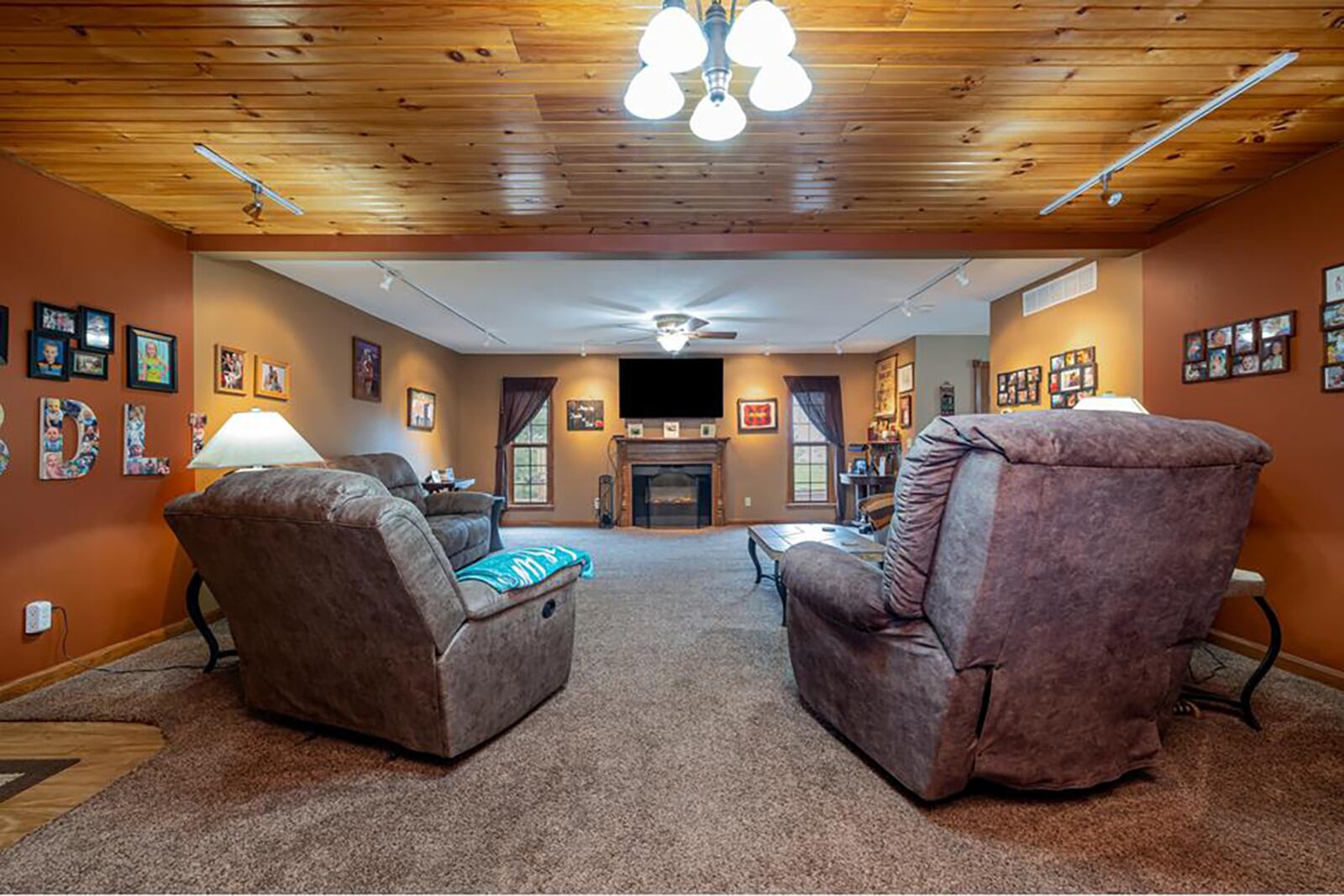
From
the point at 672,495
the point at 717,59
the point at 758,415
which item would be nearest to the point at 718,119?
the point at 717,59

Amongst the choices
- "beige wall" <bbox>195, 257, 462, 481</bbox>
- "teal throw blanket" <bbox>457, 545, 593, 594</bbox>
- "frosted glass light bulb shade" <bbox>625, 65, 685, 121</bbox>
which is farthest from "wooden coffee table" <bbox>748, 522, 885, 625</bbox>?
"beige wall" <bbox>195, 257, 462, 481</bbox>

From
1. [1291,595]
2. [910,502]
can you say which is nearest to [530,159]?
[910,502]

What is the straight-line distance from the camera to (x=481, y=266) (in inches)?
161

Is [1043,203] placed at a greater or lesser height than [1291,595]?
greater

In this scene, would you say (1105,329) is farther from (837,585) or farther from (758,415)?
(758,415)

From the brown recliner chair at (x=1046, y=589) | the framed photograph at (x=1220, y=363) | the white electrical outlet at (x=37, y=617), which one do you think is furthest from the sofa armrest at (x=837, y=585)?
the white electrical outlet at (x=37, y=617)

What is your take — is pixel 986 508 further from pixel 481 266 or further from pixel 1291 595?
pixel 481 266

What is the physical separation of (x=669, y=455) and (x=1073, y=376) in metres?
4.84

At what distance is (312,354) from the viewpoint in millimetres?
4605

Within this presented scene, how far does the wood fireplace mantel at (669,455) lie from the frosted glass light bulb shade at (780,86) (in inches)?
243

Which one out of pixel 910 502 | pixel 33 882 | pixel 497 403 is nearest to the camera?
pixel 33 882

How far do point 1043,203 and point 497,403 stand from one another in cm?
678

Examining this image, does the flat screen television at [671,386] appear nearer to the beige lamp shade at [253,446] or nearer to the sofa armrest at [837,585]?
the beige lamp shade at [253,446]

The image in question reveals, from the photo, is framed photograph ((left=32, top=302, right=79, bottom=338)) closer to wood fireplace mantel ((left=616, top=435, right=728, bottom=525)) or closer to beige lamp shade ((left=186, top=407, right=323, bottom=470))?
beige lamp shade ((left=186, top=407, right=323, bottom=470))
